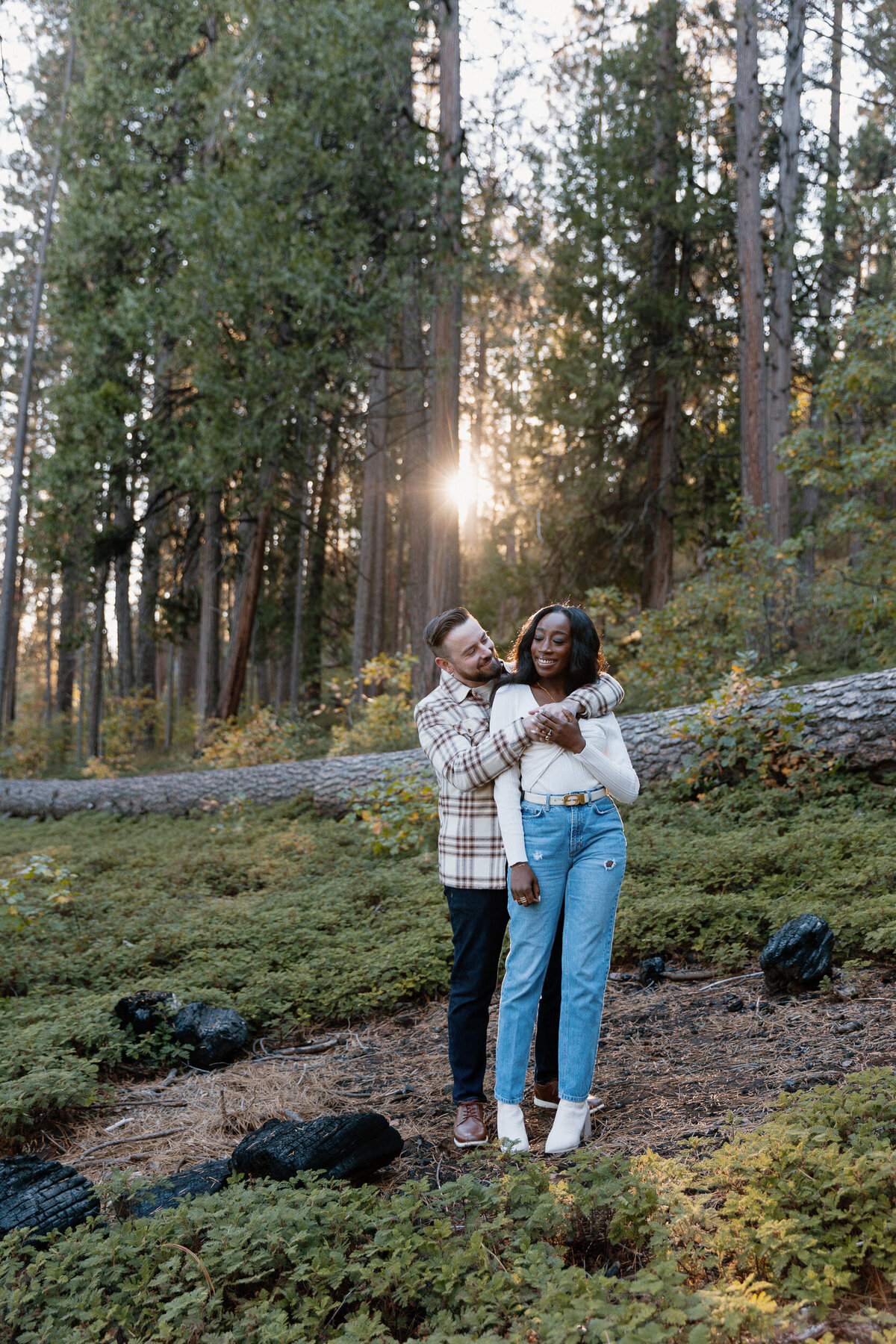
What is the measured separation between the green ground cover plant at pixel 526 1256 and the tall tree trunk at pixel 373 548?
1430 centimetres

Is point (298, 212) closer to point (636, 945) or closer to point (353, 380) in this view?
point (353, 380)

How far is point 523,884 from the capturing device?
131 inches

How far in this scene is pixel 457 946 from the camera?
3.63 m

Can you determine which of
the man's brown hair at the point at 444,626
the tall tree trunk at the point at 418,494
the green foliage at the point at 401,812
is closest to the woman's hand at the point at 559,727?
the man's brown hair at the point at 444,626

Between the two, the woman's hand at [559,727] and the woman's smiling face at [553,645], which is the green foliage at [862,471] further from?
the woman's hand at [559,727]

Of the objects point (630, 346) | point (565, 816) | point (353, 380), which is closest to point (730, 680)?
point (565, 816)

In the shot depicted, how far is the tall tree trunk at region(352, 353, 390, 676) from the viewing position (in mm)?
17281

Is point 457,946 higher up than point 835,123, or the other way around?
point 835,123

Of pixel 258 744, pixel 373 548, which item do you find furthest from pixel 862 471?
pixel 258 744

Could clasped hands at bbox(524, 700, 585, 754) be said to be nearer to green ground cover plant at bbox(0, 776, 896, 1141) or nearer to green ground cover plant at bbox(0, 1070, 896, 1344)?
green ground cover plant at bbox(0, 1070, 896, 1344)

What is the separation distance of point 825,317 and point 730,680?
1134cm

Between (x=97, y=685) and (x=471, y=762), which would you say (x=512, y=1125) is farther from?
(x=97, y=685)

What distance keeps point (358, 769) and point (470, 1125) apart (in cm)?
741

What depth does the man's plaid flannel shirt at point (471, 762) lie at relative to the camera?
3416 millimetres
